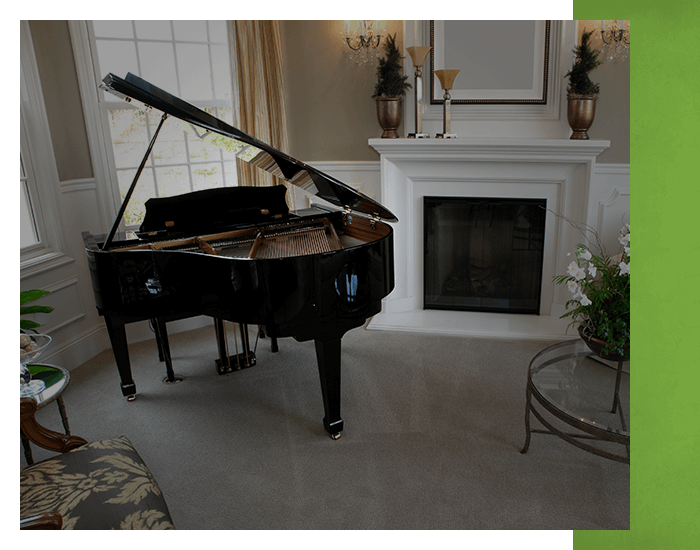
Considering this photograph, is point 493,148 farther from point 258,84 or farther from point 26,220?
point 26,220

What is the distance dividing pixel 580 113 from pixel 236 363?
2.84 metres

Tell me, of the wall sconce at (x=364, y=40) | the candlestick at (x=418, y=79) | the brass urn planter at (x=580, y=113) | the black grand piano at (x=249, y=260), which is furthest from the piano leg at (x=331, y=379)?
the wall sconce at (x=364, y=40)

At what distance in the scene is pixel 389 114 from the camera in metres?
3.72

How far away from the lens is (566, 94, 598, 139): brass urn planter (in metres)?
3.35

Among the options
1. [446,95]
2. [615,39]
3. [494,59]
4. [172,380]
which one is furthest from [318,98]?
[172,380]

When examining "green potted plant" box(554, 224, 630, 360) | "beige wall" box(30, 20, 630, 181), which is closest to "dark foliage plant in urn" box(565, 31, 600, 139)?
"beige wall" box(30, 20, 630, 181)

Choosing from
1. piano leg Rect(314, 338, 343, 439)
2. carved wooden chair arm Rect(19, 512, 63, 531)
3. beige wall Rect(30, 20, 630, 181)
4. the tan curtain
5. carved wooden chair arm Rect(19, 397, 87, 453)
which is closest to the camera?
carved wooden chair arm Rect(19, 512, 63, 531)

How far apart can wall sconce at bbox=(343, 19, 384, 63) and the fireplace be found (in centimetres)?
118

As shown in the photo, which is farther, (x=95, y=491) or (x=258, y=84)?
(x=258, y=84)

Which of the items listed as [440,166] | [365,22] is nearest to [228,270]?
[440,166]

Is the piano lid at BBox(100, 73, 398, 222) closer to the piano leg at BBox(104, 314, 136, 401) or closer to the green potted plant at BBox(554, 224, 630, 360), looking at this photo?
the green potted plant at BBox(554, 224, 630, 360)

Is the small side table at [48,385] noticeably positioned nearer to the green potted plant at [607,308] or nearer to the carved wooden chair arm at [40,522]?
the carved wooden chair arm at [40,522]

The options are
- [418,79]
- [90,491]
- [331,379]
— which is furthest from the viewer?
[418,79]

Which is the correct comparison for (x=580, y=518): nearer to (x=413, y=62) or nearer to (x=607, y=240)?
(x=607, y=240)
